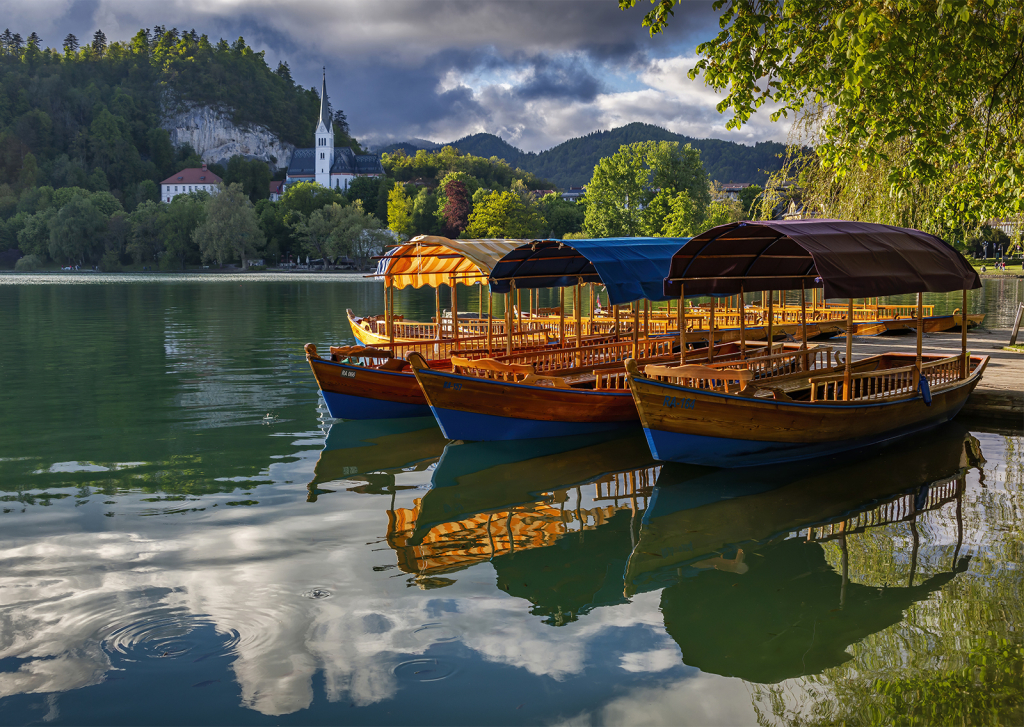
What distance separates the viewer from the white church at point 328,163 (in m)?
172

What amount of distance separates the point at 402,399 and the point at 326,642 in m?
9.22

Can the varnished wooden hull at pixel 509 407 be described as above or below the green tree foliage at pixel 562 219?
below

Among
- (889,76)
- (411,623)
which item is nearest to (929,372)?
(889,76)

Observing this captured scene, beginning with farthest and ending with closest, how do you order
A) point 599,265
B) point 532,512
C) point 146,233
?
point 146,233
point 599,265
point 532,512

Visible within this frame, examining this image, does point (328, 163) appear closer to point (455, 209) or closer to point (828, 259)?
point (455, 209)

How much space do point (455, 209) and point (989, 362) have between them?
362ft

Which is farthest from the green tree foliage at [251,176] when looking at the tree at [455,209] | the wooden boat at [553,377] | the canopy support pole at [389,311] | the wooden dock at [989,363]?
the wooden boat at [553,377]

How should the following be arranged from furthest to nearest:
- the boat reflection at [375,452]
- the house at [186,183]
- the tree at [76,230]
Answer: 1. the house at [186,183]
2. the tree at [76,230]
3. the boat reflection at [375,452]

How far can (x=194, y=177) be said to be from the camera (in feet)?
516

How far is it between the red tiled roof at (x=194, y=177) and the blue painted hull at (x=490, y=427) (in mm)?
155848

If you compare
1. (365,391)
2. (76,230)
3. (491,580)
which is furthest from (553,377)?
(76,230)

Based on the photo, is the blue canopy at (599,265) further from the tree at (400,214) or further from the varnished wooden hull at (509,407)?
the tree at (400,214)

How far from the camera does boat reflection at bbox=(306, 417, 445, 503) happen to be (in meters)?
11.9

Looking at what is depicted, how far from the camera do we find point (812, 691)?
19.8 feet
